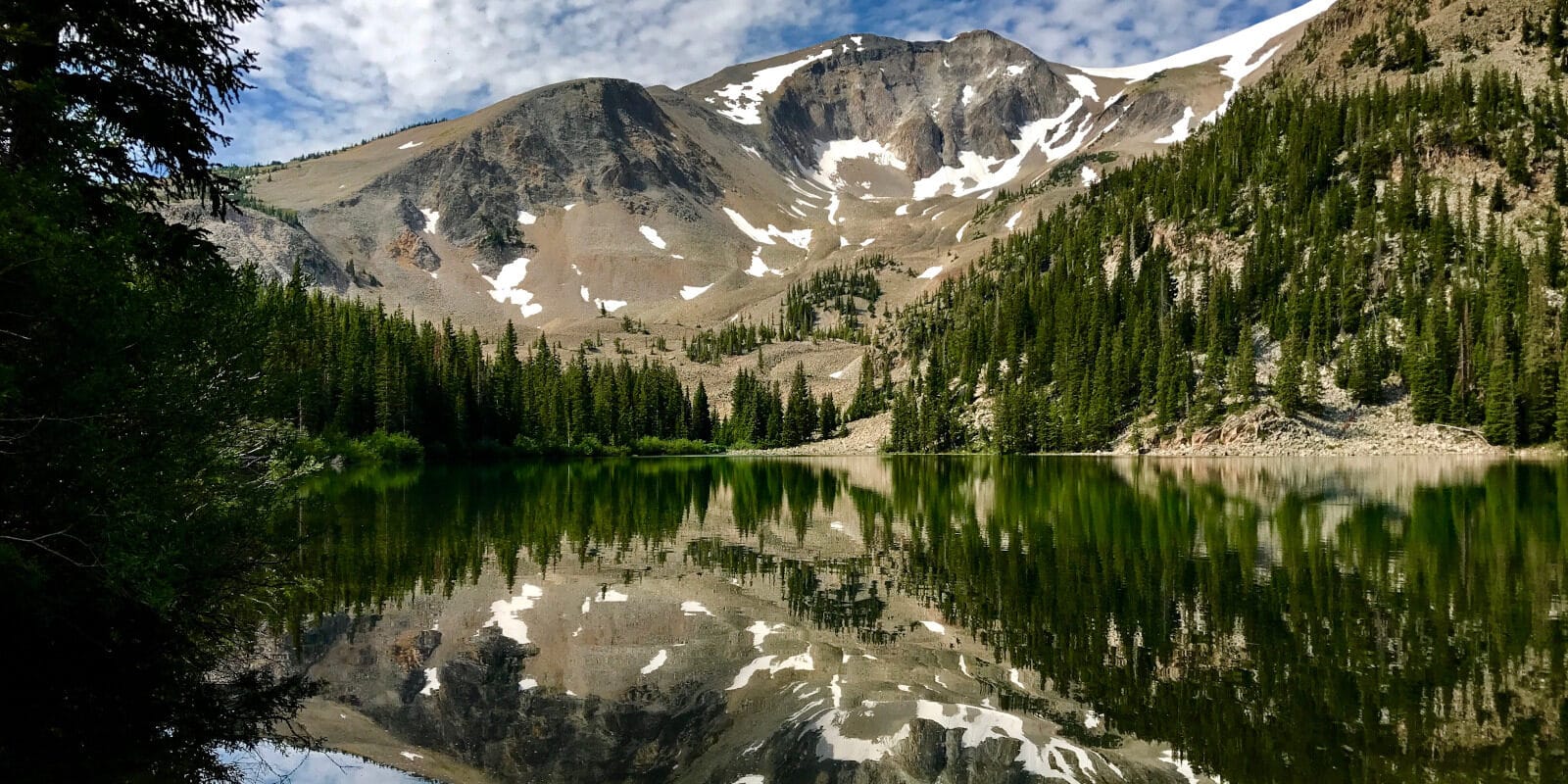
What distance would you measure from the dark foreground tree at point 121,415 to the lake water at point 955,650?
5.32ft

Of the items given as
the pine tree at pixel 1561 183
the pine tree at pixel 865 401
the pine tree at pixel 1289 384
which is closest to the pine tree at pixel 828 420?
the pine tree at pixel 865 401

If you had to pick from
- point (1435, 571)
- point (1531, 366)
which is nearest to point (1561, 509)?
point (1435, 571)

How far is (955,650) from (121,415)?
1044 centimetres

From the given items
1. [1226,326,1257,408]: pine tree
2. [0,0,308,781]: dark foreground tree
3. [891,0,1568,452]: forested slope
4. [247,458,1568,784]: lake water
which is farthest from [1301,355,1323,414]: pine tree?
[0,0,308,781]: dark foreground tree

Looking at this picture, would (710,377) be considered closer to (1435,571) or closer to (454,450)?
(454,450)

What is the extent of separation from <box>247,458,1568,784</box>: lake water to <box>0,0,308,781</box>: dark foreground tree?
1623 mm

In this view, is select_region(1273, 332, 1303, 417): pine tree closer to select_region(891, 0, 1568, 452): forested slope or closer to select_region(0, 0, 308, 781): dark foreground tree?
select_region(891, 0, 1568, 452): forested slope

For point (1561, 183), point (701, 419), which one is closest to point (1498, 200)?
point (1561, 183)

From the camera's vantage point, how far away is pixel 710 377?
166125 mm

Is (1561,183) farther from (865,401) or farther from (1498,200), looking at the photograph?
(865,401)

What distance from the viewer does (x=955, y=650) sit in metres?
12.3

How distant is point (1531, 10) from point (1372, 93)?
19.4m

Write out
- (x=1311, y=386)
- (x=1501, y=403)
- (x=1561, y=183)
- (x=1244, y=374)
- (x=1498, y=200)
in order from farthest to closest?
(x=1498, y=200), (x=1561, y=183), (x=1244, y=374), (x=1311, y=386), (x=1501, y=403)

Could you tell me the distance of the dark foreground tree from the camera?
7586 mm
